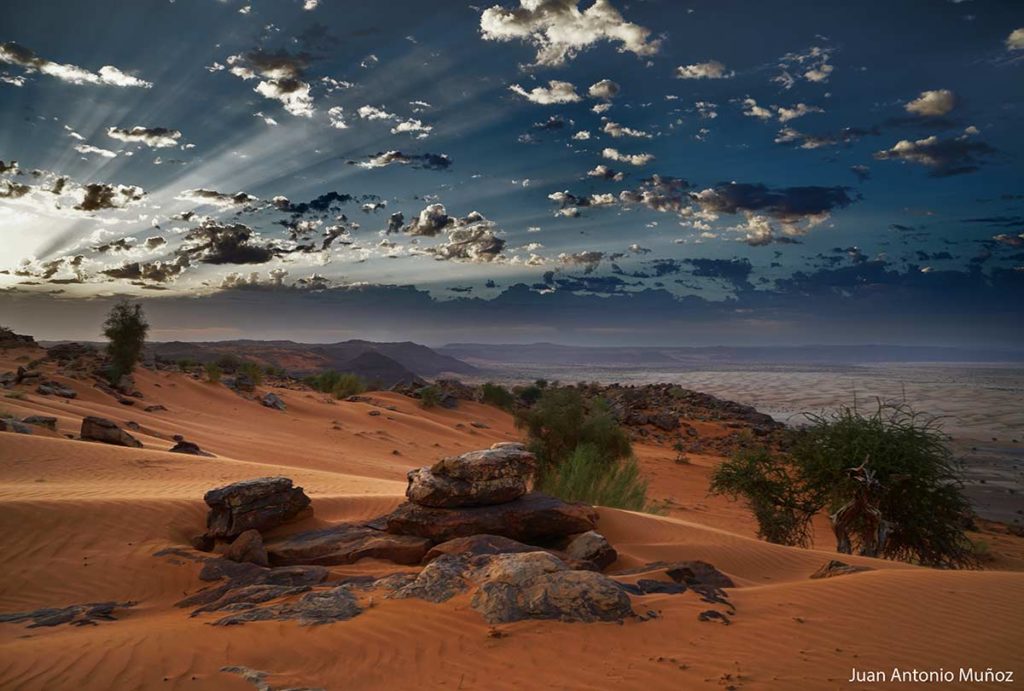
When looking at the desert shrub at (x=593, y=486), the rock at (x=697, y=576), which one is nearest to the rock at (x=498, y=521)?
the rock at (x=697, y=576)

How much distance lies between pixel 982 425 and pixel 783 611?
162ft

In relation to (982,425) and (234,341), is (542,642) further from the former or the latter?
(234,341)

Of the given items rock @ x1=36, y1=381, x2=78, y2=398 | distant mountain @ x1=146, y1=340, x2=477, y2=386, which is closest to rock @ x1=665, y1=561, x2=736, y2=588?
rock @ x1=36, y1=381, x2=78, y2=398

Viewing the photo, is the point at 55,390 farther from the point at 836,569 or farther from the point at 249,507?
the point at 836,569

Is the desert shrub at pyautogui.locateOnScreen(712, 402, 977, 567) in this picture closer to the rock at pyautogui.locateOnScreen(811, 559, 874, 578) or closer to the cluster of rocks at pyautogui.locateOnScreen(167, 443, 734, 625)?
the rock at pyautogui.locateOnScreen(811, 559, 874, 578)

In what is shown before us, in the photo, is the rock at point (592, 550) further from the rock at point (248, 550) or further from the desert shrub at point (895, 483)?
the desert shrub at point (895, 483)

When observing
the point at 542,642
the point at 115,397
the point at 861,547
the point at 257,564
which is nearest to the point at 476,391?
the point at 115,397

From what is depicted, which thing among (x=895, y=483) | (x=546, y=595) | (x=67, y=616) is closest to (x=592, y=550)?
(x=546, y=595)

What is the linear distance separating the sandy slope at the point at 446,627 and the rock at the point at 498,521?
3.29 feet

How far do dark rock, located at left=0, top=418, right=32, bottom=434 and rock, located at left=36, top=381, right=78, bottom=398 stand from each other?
978cm

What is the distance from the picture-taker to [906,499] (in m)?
13.3

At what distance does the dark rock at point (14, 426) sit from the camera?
1545 centimetres

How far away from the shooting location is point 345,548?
9.22 m

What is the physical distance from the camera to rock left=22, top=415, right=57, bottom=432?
16844 mm
